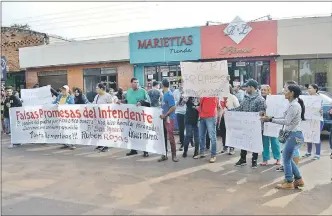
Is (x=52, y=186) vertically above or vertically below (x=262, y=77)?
below

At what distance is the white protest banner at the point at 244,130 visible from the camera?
7213 mm

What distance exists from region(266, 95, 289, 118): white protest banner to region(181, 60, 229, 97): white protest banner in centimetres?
103

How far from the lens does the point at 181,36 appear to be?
21312mm

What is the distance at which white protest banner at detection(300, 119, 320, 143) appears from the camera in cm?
795

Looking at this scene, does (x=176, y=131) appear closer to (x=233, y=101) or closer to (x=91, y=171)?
(x=233, y=101)

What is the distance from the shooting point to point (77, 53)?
84.1 feet

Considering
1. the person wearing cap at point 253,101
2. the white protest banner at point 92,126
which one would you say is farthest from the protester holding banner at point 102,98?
Result: the person wearing cap at point 253,101

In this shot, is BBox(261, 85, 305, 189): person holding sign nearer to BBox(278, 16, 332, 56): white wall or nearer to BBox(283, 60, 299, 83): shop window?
BBox(278, 16, 332, 56): white wall

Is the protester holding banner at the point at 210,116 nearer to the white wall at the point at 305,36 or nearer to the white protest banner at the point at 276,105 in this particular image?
the white protest banner at the point at 276,105

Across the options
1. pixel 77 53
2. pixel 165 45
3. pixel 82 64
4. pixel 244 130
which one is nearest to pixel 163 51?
pixel 165 45

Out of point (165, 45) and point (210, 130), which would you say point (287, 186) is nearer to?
point (210, 130)

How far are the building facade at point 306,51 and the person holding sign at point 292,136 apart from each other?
13829 mm

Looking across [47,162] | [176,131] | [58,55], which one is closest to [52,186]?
[47,162]

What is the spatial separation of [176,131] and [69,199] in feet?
24.2
